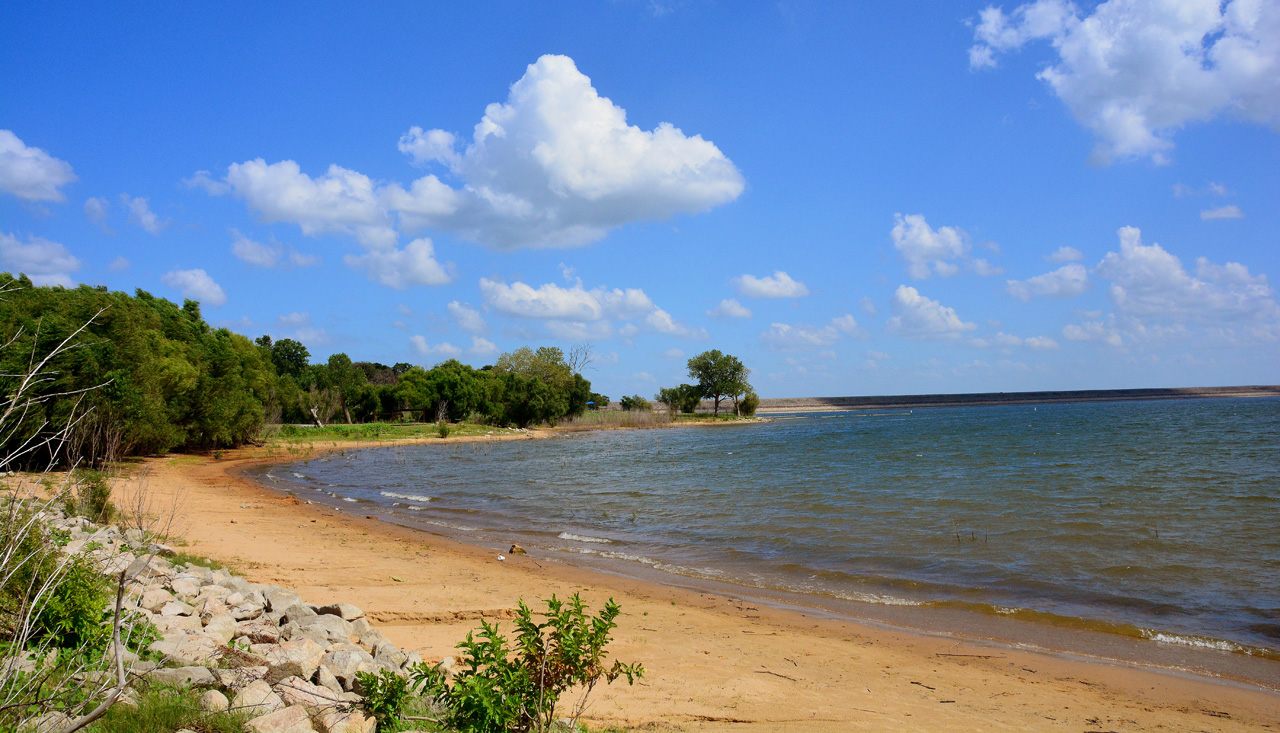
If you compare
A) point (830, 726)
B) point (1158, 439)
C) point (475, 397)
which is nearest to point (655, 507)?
point (830, 726)

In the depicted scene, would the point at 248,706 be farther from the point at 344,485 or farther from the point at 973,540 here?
the point at 344,485

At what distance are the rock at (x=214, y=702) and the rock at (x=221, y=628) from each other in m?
1.48

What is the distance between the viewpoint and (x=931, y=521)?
1662cm

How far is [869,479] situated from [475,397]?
163 ft

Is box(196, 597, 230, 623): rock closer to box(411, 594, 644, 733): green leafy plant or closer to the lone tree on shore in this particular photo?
box(411, 594, 644, 733): green leafy plant

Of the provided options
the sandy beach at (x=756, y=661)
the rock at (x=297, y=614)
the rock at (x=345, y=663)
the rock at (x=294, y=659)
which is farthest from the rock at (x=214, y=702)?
the sandy beach at (x=756, y=661)

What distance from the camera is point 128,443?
25.6 m

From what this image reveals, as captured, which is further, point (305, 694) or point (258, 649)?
point (258, 649)

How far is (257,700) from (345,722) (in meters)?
0.60

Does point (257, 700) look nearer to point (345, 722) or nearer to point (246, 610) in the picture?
point (345, 722)

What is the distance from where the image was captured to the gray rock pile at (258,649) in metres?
4.17

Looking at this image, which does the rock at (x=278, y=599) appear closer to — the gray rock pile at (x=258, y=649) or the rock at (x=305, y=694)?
the gray rock pile at (x=258, y=649)

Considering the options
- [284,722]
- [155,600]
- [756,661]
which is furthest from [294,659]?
[756,661]

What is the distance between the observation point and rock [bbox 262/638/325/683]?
15.3 feet
